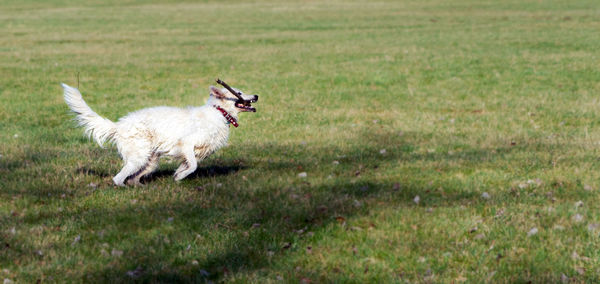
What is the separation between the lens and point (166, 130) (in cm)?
841

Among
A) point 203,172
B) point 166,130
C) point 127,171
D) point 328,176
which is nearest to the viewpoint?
point 166,130

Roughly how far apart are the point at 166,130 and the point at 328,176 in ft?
7.92

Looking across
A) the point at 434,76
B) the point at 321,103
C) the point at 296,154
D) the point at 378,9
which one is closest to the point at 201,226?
the point at 296,154

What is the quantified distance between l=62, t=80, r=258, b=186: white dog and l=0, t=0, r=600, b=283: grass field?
1.42 feet

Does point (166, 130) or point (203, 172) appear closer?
point (166, 130)

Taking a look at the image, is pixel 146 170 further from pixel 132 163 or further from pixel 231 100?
pixel 231 100

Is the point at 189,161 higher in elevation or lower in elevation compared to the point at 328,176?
higher

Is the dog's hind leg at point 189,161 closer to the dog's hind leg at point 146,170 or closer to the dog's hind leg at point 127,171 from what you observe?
the dog's hind leg at point 146,170

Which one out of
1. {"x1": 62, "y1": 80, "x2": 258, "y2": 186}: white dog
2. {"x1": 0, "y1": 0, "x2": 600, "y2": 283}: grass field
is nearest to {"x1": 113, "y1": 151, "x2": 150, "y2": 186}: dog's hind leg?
{"x1": 62, "y1": 80, "x2": 258, "y2": 186}: white dog

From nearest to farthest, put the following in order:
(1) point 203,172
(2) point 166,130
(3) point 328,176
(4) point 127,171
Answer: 1. (2) point 166,130
2. (4) point 127,171
3. (3) point 328,176
4. (1) point 203,172

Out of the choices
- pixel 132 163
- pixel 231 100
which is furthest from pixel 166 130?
pixel 231 100

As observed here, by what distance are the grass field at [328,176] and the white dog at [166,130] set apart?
432mm

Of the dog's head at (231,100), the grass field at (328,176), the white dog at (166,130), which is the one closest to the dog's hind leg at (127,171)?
the white dog at (166,130)

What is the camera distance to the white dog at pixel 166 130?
8422 millimetres
